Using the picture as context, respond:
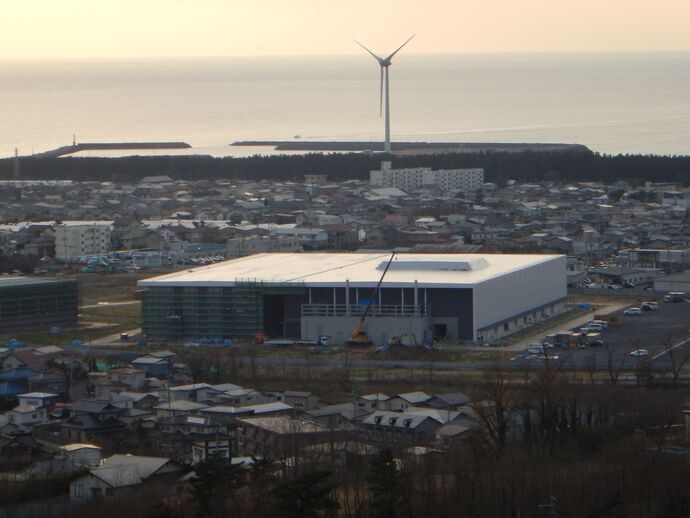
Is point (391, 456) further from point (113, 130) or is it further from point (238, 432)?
point (113, 130)

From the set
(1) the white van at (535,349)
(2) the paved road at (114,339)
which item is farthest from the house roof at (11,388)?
(1) the white van at (535,349)

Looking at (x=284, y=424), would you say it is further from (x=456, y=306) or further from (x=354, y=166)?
(x=354, y=166)

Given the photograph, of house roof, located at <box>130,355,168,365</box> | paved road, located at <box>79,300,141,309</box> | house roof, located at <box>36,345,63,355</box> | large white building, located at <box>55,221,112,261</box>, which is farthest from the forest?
house roof, located at <box>130,355,168,365</box>

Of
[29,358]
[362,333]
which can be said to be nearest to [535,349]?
[362,333]

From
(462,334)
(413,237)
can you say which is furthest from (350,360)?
(413,237)

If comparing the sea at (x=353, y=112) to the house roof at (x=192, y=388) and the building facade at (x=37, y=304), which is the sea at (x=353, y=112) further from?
the house roof at (x=192, y=388)

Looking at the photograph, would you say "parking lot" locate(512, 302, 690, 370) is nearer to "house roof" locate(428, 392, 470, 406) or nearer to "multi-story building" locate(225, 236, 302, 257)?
"house roof" locate(428, 392, 470, 406)
